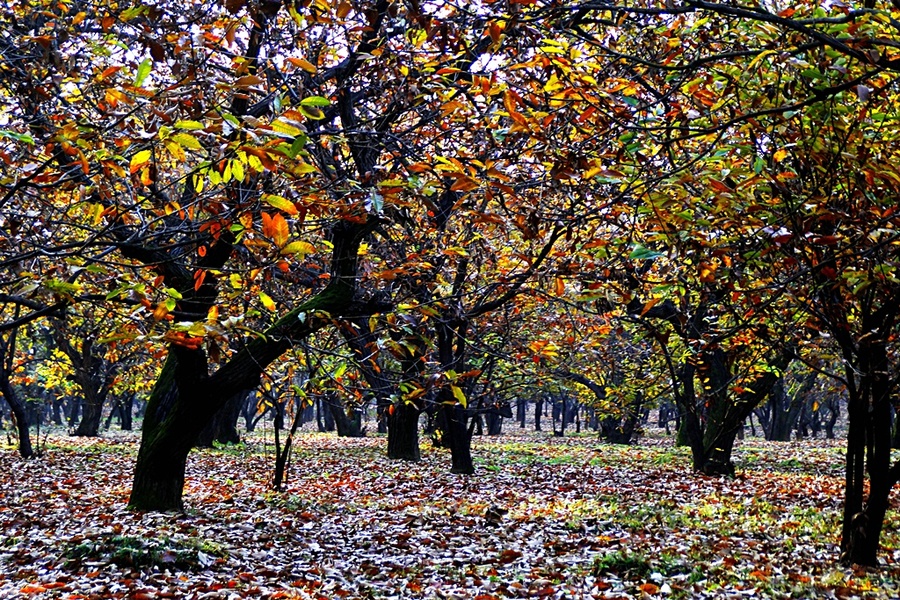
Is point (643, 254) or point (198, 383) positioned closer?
point (643, 254)

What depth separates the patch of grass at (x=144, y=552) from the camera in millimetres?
6703

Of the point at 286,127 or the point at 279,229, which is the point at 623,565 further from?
the point at 286,127

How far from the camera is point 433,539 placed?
8.66 m

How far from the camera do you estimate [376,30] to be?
698 cm

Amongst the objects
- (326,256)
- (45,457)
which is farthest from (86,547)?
(45,457)

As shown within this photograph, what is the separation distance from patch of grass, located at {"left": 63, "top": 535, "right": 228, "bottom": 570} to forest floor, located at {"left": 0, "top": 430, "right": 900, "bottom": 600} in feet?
0.05

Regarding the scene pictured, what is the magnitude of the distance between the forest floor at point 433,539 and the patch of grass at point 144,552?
1cm

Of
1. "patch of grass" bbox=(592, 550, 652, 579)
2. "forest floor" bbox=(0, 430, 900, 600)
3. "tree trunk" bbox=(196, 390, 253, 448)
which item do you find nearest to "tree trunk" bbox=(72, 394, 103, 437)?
"tree trunk" bbox=(196, 390, 253, 448)

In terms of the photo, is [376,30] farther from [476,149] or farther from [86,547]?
[86,547]

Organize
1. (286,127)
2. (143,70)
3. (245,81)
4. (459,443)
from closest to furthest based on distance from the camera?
(286,127), (143,70), (245,81), (459,443)

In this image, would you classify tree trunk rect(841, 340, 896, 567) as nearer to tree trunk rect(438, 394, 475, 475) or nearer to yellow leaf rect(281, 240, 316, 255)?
yellow leaf rect(281, 240, 316, 255)

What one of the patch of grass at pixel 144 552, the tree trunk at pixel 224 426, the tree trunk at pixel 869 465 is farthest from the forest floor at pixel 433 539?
the tree trunk at pixel 224 426

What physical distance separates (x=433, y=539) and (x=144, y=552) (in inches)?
131

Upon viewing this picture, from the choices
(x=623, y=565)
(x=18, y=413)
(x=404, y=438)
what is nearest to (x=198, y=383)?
(x=623, y=565)
